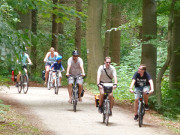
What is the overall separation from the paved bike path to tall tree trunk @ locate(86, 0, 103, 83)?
20.2 ft

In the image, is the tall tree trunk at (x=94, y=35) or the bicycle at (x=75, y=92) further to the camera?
the tall tree trunk at (x=94, y=35)

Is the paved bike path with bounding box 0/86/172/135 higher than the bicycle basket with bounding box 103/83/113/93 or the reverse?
the reverse

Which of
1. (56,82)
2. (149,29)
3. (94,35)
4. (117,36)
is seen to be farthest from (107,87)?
(117,36)

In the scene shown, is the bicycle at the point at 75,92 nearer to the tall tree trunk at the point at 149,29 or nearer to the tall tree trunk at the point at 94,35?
the tall tree trunk at the point at 149,29

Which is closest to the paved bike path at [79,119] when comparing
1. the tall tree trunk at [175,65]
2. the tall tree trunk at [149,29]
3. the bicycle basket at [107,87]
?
the bicycle basket at [107,87]

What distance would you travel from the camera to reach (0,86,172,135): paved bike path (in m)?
11.1

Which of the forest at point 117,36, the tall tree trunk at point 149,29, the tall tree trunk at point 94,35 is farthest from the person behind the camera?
the tall tree trunk at point 94,35

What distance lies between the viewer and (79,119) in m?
12.9

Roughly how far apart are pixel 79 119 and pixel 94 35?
1167cm

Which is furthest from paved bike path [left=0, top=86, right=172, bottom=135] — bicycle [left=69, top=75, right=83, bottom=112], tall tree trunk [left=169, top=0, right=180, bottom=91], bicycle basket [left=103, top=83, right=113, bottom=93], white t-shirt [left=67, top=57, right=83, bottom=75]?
tall tree trunk [left=169, top=0, right=180, bottom=91]

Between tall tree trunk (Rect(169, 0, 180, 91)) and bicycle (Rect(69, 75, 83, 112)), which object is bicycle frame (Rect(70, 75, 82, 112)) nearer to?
bicycle (Rect(69, 75, 83, 112))

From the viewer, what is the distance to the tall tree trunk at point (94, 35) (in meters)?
23.8

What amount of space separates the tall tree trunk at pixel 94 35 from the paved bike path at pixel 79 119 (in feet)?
20.2

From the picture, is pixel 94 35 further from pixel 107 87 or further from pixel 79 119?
pixel 107 87
